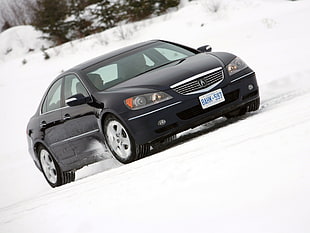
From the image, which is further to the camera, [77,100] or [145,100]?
[77,100]

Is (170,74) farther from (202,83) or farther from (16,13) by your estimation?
(16,13)

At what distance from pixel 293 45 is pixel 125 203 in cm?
964

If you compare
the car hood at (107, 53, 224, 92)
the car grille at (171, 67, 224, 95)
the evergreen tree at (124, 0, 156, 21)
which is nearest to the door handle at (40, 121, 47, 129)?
the car hood at (107, 53, 224, 92)

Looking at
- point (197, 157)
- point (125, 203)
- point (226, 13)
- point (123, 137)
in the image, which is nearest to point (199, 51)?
point (123, 137)

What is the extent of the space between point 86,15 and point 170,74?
87.8ft

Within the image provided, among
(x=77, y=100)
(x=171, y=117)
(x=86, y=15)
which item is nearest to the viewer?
(x=171, y=117)

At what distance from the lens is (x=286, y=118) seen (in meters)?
5.55

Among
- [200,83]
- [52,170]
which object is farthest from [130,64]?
[52,170]

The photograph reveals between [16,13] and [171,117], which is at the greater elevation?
[171,117]

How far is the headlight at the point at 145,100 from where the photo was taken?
6551 mm

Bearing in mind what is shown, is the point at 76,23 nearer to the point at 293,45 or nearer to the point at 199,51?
the point at 293,45

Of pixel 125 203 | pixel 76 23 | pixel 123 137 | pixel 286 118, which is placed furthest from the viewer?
pixel 76 23

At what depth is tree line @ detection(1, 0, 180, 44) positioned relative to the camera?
87.7 ft

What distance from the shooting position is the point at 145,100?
6.57 meters
